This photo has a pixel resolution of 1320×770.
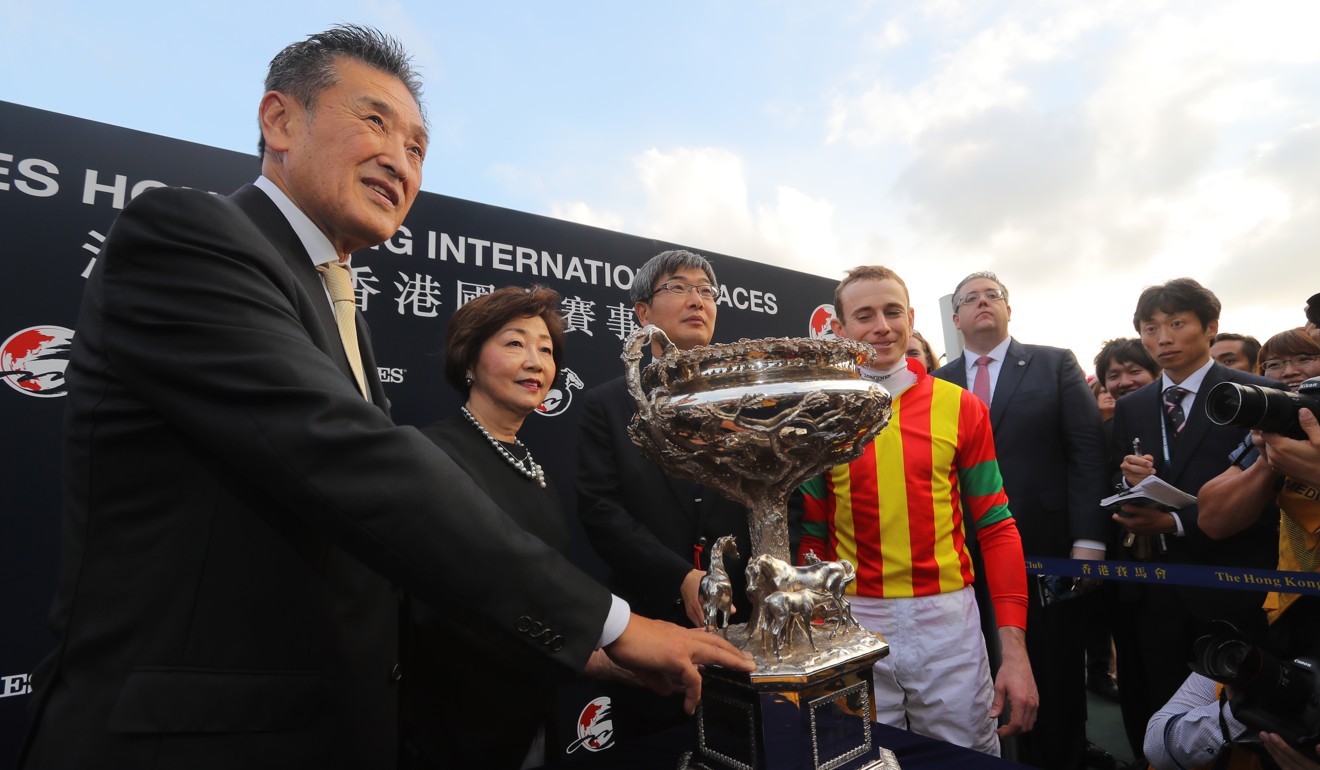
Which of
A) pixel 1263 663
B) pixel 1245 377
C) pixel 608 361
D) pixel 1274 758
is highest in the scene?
pixel 608 361

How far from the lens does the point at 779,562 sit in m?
0.97

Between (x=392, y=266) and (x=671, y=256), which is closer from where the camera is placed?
(x=671, y=256)

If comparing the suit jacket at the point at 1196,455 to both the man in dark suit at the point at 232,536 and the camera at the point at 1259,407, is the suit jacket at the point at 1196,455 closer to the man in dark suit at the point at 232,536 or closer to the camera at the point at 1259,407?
the camera at the point at 1259,407

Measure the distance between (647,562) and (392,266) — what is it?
1.62 m

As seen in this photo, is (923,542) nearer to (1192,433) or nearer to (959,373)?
(959,373)

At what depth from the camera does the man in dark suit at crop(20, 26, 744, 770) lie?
685 millimetres

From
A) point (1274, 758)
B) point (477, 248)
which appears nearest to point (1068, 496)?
point (1274, 758)

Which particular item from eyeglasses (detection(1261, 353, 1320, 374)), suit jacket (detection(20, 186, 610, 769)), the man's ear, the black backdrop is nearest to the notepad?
eyeglasses (detection(1261, 353, 1320, 374))

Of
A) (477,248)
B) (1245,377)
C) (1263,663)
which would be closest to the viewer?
(1263,663)

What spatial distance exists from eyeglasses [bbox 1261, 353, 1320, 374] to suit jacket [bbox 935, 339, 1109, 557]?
30.1 inches

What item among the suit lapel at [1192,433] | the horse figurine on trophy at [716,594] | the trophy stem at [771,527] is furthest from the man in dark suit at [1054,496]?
the horse figurine on trophy at [716,594]

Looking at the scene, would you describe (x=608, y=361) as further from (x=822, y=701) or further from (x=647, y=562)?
(x=822, y=701)

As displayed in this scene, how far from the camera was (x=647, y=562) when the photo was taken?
161 cm

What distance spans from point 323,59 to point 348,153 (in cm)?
17
